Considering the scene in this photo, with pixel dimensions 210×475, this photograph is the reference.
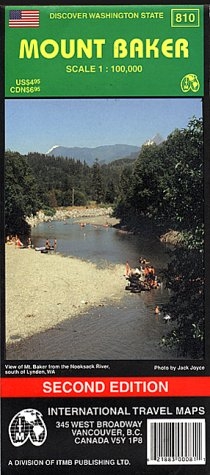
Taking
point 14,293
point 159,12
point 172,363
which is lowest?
point 172,363

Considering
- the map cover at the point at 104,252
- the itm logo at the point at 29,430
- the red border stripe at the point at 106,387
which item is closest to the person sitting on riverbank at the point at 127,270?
the map cover at the point at 104,252

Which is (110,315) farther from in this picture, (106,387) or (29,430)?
(29,430)

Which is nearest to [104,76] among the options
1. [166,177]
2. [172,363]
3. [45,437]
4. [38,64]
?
Answer: [38,64]

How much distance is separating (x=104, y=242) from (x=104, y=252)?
0.03m

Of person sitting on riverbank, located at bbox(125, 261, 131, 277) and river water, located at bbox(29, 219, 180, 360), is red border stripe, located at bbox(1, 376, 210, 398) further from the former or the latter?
person sitting on riverbank, located at bbox(125, 261, 131, 277)

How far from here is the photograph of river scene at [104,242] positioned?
2322mm

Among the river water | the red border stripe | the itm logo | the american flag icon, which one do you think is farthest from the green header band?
the itm logo

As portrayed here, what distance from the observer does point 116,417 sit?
2289 millimetres

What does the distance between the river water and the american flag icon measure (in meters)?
0.56

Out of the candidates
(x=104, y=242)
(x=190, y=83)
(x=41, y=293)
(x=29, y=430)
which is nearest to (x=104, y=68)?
(x=190, y=83)

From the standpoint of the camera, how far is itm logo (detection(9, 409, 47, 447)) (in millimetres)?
Answer: 2291

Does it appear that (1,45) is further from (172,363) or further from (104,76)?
(172,363)

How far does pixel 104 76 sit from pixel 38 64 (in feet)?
0.61

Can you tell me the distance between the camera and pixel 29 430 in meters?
2.29
